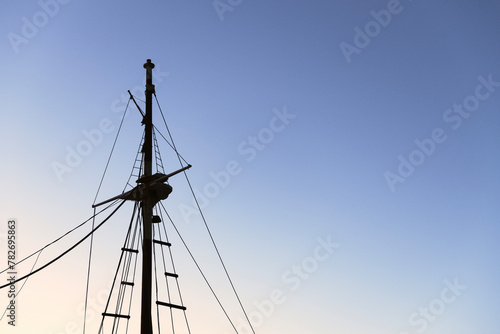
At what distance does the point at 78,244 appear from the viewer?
25094 mm

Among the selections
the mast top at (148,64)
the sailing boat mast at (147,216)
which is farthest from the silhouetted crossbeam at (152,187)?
the mast top at (148,64)

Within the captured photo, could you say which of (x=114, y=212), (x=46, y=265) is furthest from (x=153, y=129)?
(x=46, y=265)

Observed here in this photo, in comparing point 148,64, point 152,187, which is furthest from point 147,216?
point 148,64

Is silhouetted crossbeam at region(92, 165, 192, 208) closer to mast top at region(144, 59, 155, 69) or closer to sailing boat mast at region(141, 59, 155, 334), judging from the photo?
sailing boat mast at region(141, 59, 155, 334)

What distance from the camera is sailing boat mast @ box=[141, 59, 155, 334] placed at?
25.0m

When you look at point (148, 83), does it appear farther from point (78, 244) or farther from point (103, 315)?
point (103, 315)

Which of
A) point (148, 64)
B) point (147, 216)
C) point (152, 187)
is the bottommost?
point (147, 216)

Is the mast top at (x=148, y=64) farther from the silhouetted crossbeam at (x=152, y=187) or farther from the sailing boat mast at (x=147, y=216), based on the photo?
the silhouetted crossbeam at (x=152, y=187)

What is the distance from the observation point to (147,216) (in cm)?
2814

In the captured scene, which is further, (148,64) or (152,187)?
(148,64)

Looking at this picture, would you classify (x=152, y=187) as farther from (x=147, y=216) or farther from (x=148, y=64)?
(x=148, y=64)

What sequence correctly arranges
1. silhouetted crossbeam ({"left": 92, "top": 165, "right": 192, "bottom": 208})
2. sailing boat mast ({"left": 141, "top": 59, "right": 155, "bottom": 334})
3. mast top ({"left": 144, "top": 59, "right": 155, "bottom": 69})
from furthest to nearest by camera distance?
mast top ({"left": 144, "top": 59, "right": 155, "bottom": 69})
silhouetted crossbeam ({"left": 92, "top": 165, "right": 192, "bottom": 208})
sailing boat mast ({"left": 141, "top": 59, "right": 155, "bottom": 334})

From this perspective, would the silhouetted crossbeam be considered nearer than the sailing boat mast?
No

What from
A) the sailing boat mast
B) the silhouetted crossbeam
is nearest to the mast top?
the sailing boat mast
